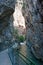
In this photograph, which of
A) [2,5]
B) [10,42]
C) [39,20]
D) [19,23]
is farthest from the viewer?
[19,23]

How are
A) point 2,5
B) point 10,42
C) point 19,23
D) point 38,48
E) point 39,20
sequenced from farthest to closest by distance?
1. point 19,23
2. point 38,48
3. point 39,20
4. point 10,42
5. point 2,5

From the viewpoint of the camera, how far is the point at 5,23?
809 centimetres

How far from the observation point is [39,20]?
948cm

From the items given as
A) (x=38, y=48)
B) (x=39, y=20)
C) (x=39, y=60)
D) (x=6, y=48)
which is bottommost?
(x=39, y=60)

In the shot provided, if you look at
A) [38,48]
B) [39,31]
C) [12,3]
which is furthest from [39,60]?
[12,3]

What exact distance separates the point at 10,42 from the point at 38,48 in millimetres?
2175

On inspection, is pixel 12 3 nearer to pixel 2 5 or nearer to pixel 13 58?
pixel 2 5

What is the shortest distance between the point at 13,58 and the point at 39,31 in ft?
9.32

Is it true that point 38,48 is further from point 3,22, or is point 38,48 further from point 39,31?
point 3,22

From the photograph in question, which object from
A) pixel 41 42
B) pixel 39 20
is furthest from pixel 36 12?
pixel 41 42

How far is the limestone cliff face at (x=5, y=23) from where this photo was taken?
7408mm

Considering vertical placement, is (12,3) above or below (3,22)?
above

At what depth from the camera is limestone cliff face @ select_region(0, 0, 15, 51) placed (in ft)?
24.3

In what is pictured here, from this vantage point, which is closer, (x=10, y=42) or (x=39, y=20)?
(x=10, y=42)
